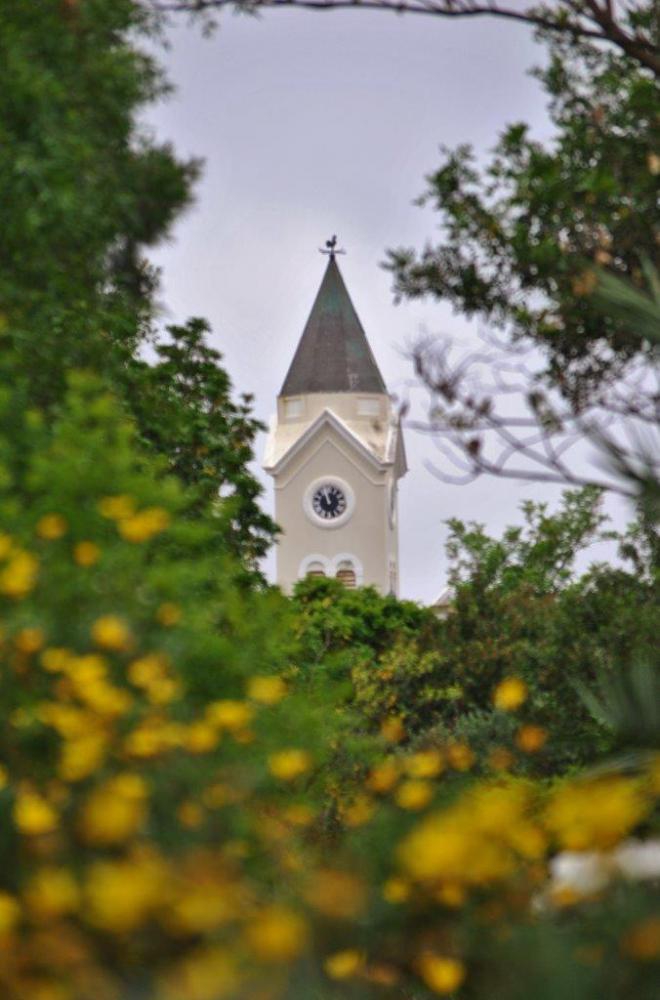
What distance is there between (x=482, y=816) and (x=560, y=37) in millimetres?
8766

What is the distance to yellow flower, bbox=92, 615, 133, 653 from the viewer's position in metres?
5.61

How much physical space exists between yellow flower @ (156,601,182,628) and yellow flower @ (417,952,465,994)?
184cm

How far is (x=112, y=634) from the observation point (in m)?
5.57

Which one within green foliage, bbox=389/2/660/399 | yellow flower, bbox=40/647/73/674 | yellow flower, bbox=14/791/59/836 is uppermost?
green foliage, bbox=389/2/660/399

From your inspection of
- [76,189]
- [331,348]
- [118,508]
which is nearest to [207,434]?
[76,189]

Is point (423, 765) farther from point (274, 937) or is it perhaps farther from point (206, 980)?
point (206, 980)

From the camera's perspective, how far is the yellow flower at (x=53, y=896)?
3.93 metres

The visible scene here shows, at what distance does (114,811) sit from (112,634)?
1.52 meters

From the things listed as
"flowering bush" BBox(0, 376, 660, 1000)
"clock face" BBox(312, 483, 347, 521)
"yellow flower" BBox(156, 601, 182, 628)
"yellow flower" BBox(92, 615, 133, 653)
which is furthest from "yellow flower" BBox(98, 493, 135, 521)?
"clock face" BBox(312, 483, 347, 521)

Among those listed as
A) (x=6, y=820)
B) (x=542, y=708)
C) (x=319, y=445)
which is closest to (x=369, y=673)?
(x=542, y=708)

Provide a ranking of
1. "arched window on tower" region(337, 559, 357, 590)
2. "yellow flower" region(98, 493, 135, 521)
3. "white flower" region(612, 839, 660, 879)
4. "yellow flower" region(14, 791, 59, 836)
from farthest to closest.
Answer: "arched window on tower" region(337, 559, 357, 590), "yellow flower" region(98, 493, 135, 521), "white flower" region(612, 839, 660, 879), "yellow flower" region(14, 791, 59, 836)

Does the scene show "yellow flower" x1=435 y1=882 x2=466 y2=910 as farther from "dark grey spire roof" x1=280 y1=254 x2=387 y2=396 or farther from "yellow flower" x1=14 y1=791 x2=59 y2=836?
"dark grey spire roof" x1=280 y1=254 x2=387 y2=396

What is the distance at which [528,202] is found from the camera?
11734 mm

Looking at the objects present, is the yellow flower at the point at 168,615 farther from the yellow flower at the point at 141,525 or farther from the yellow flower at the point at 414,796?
the yellow flower at the point at 414,796
